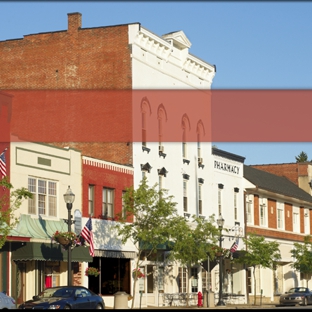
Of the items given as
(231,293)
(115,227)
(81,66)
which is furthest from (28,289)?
(231,293)

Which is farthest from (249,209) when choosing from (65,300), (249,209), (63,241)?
(65,300)

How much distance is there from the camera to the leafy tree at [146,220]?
4081 centimetres

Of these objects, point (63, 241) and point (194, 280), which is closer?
point (63, 241)

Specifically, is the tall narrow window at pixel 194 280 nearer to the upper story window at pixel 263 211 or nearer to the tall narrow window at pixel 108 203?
the tall narrow window at pixel 108 203

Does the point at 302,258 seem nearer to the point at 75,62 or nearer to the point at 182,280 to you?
the point at 182,280

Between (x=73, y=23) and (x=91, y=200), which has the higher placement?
(x=73, y=23)

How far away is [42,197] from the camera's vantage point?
38.1 meters

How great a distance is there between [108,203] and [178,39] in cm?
1348

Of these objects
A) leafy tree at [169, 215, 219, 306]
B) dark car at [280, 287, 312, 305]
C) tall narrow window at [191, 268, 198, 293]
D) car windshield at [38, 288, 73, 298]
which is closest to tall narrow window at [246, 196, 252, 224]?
dark car at [280, 287, 312, 305]

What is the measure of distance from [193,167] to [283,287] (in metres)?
18.2

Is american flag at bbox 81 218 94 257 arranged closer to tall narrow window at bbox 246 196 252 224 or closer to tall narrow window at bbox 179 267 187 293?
tall narrow window at bbox 179 267 187 293

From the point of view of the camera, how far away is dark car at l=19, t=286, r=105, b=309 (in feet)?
88.5

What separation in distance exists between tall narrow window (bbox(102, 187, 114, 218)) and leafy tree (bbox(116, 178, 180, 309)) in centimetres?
84

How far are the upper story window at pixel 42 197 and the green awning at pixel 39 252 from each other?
1.83m
